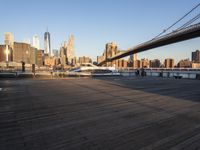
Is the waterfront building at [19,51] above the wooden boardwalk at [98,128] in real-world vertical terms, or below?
above

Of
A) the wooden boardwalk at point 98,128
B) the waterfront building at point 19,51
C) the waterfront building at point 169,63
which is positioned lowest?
the wooden boardwalk at point 98,128

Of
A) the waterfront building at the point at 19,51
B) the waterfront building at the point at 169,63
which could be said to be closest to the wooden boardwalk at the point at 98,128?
the waterfront building at the point at 169,63

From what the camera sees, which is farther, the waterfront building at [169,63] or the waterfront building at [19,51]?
the waterfront building at [19,51]

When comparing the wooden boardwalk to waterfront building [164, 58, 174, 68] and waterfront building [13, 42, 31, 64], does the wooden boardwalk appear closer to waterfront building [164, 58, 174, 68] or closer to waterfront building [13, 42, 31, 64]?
waterfront building [164, 58, 174, 68]

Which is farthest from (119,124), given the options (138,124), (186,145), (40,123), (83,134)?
(40,123)

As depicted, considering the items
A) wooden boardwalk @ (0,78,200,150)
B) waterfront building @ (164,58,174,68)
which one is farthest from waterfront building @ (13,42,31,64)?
wooden boardwalk @ (0,78,200,150)

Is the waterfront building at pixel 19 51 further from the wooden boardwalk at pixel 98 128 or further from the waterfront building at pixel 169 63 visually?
the wooden boardwalk at pixel 98 128

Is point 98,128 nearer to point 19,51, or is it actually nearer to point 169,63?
point 169,63

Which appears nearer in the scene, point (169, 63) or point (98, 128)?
point (98, 128)

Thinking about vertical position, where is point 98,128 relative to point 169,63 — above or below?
below

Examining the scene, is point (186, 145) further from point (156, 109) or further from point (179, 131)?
point (156, 109)

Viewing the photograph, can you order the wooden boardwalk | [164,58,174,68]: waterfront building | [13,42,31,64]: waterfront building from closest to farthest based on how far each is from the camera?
the wooden boardwalk, [164,58,174,68]: waterfront building, [13,42,31,64]: waterfront building

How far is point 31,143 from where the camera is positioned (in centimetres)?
426

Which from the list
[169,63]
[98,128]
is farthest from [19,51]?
[98,128]
